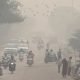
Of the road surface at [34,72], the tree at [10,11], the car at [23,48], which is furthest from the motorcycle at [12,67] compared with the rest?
the tree at [10,11]

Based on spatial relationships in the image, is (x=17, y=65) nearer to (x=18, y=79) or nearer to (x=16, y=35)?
(x=18, y=79)

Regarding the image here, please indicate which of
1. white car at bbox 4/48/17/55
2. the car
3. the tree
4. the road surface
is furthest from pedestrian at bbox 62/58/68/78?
the tree

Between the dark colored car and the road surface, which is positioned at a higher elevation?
the dark colored car

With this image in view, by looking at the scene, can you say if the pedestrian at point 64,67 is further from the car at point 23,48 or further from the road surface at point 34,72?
the car at point 23,48

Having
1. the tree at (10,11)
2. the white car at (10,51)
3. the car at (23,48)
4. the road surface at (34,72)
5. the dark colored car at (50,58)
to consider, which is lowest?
the road surface at (34,72)

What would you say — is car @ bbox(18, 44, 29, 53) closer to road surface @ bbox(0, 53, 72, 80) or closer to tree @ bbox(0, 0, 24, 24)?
road surface @ bbox(0, 53, 72, 80)

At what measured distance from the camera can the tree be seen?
2.62 m

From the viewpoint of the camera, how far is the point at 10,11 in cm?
263

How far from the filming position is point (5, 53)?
2.59m

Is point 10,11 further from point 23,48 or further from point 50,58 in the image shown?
point 50,58

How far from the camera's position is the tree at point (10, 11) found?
262 cm

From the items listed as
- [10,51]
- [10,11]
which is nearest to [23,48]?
[10,51]

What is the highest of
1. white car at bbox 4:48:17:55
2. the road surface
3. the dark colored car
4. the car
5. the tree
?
the tree

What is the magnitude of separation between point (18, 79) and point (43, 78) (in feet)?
0.79
